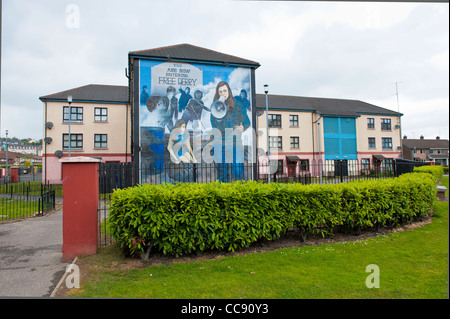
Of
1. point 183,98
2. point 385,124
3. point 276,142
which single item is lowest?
point 276,142

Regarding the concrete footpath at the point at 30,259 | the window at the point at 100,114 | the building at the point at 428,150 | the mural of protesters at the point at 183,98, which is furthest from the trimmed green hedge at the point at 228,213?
the building at the point at 428,150

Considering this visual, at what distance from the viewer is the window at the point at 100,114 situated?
22531mm

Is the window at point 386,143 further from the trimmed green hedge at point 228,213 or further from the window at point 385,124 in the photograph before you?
the trimmed green hedge at point 228,213

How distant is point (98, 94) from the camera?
23016mm

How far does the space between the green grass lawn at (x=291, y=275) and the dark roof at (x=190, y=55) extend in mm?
13589

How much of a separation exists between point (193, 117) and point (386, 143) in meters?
28.2

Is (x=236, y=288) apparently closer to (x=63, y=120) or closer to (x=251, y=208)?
(x=251, y=208)

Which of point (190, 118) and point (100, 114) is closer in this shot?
point (190, 118)

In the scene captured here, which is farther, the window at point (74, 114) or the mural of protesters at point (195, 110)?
the window at point (74, 114)

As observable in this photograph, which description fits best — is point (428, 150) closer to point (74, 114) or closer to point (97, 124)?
point (97, 124)

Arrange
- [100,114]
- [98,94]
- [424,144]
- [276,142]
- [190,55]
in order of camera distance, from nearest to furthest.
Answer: [190,55] < [100,114] < [98,94] < [276,142] < [424,144]

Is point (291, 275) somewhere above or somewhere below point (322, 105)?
below

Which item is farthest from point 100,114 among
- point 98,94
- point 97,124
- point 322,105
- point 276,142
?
point 322,105

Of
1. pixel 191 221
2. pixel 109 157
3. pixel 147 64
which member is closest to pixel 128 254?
pixel 191 221
